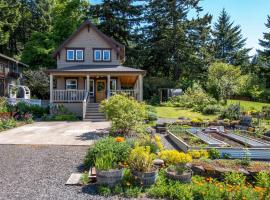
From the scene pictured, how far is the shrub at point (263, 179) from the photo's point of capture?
644cm

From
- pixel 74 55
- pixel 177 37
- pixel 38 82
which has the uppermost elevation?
pixel 177 37

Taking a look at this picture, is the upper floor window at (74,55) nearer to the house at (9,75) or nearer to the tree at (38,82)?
the tree at (38,82)

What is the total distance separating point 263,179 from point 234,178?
0.61 m

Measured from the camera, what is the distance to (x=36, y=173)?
7.43 metres

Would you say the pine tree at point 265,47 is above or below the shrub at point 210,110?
above

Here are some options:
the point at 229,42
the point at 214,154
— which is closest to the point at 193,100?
the point at 214,154

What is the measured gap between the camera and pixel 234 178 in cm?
664

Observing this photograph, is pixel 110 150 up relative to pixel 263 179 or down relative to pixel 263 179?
up

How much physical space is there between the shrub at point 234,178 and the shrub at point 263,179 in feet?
1.04

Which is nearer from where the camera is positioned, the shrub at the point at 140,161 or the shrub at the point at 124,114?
the shrub at the point at 140,161

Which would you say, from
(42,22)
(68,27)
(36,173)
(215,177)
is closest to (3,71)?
(68,27)

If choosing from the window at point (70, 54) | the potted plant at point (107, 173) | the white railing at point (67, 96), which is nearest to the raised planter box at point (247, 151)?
the potted plant at point (107, 173)

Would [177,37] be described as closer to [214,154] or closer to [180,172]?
[214,154]

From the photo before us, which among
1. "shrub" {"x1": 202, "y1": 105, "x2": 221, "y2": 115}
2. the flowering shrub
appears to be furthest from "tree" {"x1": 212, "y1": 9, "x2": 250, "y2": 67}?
the flowering shrub
